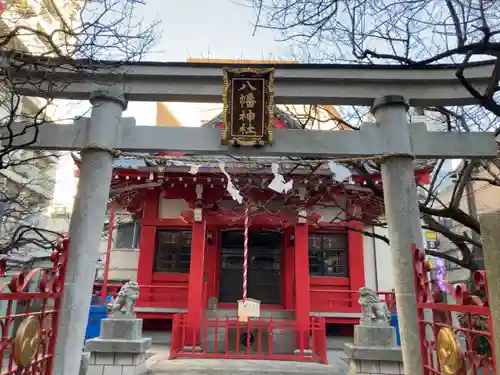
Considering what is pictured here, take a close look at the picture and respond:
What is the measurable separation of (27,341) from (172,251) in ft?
30.8

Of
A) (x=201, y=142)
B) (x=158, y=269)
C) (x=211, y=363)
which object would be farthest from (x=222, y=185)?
(x=201, y=142)

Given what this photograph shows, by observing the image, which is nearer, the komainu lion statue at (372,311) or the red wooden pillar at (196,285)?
the komainu lion statue at (372,311)

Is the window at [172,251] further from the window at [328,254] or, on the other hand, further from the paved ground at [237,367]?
the window at [328,254]

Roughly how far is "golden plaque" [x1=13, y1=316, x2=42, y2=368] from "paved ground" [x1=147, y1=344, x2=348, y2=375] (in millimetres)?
4819

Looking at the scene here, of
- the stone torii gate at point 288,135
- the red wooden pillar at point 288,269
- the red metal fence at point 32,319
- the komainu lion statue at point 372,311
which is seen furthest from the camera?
the red wooden pillar at point 288,269

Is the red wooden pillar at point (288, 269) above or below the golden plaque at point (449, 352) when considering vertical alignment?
above

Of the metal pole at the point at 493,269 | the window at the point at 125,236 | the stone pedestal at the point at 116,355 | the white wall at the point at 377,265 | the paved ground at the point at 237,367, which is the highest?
the window at the point at 125,236

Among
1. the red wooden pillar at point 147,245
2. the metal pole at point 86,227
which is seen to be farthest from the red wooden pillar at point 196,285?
the metal pole at point 86,227

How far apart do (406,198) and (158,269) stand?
967 cm

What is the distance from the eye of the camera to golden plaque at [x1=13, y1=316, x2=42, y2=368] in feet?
12.1

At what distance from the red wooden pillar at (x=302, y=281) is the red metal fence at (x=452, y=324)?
265 inches

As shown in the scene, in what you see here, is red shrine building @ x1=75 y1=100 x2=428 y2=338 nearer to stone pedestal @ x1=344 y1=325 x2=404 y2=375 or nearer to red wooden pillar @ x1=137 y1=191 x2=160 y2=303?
red wooden pillar @ x1=137 y1=191 x2=160 y2=303

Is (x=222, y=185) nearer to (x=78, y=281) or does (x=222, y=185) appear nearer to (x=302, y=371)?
(x=302, y=371)

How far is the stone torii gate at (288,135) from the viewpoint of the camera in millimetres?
5078
